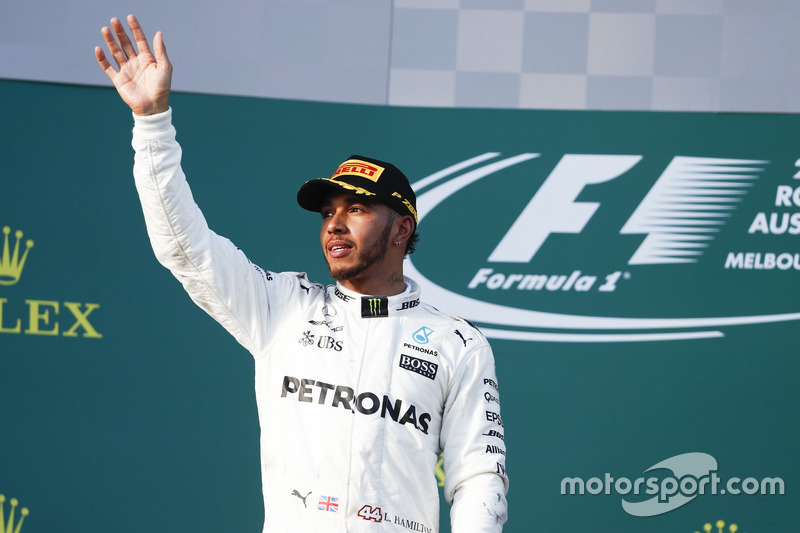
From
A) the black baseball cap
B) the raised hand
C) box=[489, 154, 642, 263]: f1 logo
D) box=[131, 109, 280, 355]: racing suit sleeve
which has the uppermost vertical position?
box=[489, 154, 642, 263]: f1 logo

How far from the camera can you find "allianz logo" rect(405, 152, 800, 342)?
9.51 feet

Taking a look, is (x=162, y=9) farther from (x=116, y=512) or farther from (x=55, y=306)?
(x=116, y=512)

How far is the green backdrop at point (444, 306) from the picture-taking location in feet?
9.40

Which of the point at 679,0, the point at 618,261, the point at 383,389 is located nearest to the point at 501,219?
the point at 618,261

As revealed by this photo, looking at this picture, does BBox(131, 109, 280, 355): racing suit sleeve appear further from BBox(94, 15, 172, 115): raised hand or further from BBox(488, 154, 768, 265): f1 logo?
BBox(488, 154, 768, 265): f1 logo

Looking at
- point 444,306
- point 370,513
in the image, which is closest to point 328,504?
point 370,513

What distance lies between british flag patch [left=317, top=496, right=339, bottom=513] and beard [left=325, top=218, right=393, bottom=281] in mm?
418

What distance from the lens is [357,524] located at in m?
1.50

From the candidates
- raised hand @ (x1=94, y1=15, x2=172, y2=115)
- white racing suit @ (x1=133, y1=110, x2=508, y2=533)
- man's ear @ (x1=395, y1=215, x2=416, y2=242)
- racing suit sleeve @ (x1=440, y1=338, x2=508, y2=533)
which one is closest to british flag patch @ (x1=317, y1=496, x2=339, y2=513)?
white racing suit @ (x1=133, y1=110, x2=508, y2=533)

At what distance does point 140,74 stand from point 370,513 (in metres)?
0.86

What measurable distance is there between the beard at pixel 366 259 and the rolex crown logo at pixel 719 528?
179cm

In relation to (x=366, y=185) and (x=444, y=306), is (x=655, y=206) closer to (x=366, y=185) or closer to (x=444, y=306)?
(x=444, y=306)

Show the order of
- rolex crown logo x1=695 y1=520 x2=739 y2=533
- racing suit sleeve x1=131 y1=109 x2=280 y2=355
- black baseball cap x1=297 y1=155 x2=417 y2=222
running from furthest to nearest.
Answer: rolex crown logo x1=695 y1=520 x2=739 y2=533 → black baseball cap x1=297 y1=155 x2=417 y2=222 → racing suit sleeve x1=131 y1=109 x2=280 y2=355

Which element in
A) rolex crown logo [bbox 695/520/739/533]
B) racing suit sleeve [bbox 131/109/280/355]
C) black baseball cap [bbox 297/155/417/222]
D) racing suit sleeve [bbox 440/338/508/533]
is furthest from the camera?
rolex crown logo [bbox 695/520/739/533]
